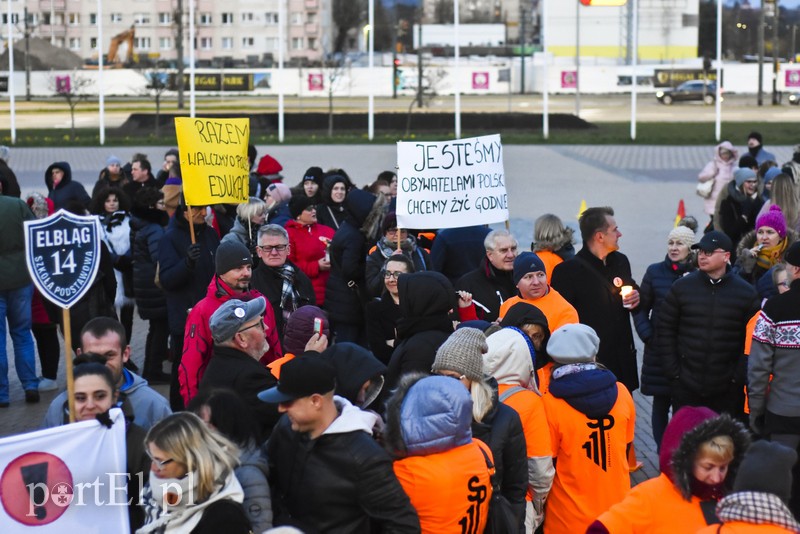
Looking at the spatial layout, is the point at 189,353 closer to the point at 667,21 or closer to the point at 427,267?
the point at 427,267

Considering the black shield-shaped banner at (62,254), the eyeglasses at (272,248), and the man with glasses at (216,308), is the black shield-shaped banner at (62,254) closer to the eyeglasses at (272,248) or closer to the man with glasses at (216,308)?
the man with glasses at (216,308)

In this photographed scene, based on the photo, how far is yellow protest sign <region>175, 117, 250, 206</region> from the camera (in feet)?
30.6

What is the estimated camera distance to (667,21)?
81.2 metres

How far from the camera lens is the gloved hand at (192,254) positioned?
947cm

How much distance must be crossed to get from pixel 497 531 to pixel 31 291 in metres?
6.72

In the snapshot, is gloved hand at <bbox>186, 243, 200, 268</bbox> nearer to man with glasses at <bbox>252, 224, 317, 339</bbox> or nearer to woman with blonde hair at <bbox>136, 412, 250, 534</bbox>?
man with glasses at <bbox>252, 224, 317, 339</bbox>

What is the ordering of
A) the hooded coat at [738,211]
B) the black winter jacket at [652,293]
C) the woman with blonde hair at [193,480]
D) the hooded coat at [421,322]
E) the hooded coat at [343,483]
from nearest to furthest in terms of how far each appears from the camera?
1. the woman with blonde hair at [193,480]
2. the hooded coat at [343,483]
3. the hooded coat at [421,322]
4. the black winter jacket at [652,293]
5. the hooded coat at [738,211]

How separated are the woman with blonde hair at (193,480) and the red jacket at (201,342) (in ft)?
7.52

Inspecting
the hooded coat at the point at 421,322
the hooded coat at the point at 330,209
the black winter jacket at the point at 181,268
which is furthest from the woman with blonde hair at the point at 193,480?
the hooded coat at the point at 330,209

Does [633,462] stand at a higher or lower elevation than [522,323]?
lower

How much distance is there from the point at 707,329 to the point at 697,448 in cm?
324

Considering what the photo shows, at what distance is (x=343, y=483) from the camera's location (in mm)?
4496

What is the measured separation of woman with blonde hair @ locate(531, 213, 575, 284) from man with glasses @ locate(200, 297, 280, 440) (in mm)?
3194

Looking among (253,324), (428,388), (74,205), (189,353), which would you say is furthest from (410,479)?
(74,205)
